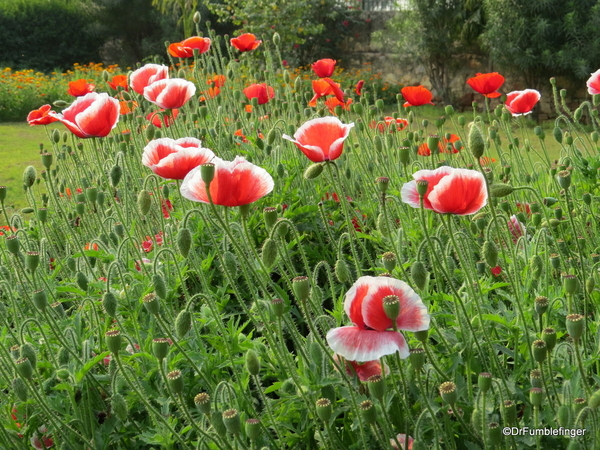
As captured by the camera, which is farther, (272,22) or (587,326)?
(272,22)

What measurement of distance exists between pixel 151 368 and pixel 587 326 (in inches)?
46.4

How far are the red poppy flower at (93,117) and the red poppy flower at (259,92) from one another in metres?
1.57

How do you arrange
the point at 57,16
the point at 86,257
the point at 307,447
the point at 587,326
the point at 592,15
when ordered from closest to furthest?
the point at 307,447 → the point at 587,326 → the point at 86,257 → the point at 592,15 → the point at 57,16

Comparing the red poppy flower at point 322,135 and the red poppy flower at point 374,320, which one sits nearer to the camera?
the red poppy flower at point 374,320

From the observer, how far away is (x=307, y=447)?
1.53 meters

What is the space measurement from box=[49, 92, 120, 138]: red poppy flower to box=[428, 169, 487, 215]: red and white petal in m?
1.24

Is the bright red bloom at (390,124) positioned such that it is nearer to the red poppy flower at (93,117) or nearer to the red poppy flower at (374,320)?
the red poppy flower at (93,117)

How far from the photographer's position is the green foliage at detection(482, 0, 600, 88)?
894 cm

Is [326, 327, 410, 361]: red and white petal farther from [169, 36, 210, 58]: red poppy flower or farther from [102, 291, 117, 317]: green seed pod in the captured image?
[169, 36, 210, 58]: red poppy flower

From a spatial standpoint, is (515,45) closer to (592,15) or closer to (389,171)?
(592,15)

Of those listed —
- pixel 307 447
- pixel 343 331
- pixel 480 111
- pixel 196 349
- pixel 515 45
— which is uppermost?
pixel 343 331

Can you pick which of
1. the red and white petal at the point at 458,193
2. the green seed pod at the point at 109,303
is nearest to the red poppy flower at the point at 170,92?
the green seed pod at the point at 109,303

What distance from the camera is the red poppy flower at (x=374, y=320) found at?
1.10m

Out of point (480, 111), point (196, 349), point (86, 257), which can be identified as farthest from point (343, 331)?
point (480, 111)
